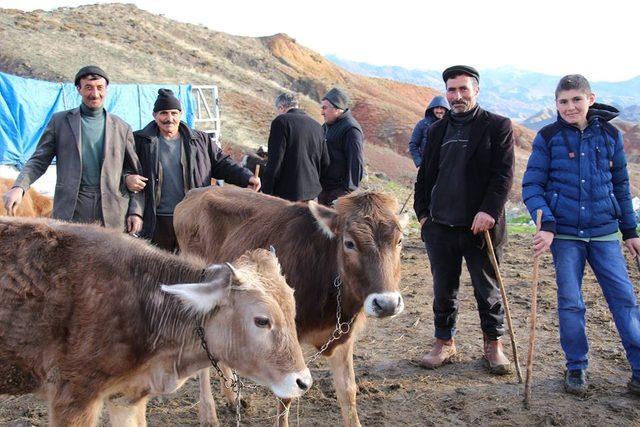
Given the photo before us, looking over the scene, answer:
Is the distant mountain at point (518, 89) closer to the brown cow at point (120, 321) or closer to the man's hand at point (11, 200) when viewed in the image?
the man's hand at point (11, 200)

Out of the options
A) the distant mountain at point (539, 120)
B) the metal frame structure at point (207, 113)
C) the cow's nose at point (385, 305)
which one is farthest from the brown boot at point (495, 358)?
the distant mountain at point (539, 120)

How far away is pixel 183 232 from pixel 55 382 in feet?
8.08

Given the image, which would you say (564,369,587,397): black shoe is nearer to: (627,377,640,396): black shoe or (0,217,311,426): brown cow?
(627,377,640,396): black shoe

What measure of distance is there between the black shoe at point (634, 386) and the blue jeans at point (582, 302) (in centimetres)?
4

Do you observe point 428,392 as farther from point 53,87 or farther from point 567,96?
point 53,87

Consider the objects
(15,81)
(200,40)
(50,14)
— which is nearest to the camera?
(15,81)

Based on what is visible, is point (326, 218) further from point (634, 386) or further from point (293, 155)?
point (634, 386)

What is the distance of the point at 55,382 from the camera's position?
3.39 m

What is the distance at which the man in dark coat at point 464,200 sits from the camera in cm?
524

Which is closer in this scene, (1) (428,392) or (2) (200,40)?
(1) (428,392)

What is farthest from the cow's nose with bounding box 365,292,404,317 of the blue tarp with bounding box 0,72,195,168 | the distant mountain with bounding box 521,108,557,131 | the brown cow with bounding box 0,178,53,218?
the distant mountain with bounding box 521,108,557,131

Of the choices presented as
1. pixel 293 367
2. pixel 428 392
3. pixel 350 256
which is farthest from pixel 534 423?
pixel 293 367

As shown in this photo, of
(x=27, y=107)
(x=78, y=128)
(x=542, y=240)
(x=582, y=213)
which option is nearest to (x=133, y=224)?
(x=78, y=128)

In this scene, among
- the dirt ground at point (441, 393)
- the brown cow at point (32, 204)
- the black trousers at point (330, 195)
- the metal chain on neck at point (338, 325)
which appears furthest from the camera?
the brown cow at point (32, 204)
